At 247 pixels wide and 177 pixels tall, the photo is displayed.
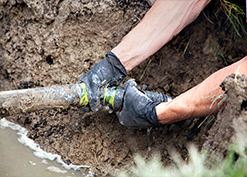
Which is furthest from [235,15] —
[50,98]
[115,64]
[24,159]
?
[24,159]

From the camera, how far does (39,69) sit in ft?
7.42

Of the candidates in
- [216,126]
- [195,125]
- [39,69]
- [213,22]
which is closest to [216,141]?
[216,126]

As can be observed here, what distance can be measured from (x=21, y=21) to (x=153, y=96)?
1319 mm

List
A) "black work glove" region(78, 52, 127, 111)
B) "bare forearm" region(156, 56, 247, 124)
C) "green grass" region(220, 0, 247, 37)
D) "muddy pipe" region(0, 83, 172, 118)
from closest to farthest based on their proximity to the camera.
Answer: "bare forearm" region(156, 56, 247, 124) → "muddy pipe" region(0, 83, 172, 118) → "black work glove" region(78, 52, 127, 111) → "green grass" region(220, 0, 247, 37)

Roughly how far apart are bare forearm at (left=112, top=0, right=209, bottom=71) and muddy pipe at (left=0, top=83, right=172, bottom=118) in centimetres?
26

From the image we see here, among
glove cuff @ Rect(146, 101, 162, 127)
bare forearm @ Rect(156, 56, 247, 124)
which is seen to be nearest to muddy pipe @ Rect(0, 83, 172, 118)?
glove cuff @ Rect(146, 101, 162, 127)

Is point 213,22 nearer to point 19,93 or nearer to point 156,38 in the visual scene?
point 156,38

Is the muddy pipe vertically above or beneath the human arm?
beneath

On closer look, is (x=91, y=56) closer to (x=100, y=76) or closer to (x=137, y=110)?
(x=100, y=76)

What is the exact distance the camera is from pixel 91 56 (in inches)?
87.0

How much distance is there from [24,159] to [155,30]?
1292 mm

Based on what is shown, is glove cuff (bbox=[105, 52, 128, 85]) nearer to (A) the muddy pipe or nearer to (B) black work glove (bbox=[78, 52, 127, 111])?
(B) black work glove (bbox=[78, 52, 127, 111])

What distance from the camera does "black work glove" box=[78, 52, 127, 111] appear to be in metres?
1.84

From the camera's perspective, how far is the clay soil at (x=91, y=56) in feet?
6.79
